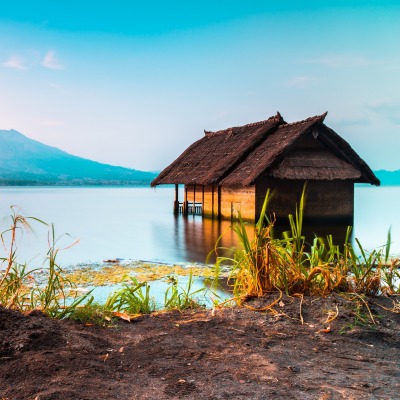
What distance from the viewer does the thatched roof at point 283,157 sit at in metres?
19.2

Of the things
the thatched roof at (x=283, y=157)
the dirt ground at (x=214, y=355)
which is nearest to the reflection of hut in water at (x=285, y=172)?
the thatched roof at (x=283, y=157)

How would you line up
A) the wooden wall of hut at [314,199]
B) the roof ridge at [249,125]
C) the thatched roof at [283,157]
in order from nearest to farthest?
1. the thatched roof at [283,157]
2. the wooden wall of hut at [314,199]
3. the roof ridge at [249,125]

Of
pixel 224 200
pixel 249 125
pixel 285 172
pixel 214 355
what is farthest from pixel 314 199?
pixel 214 355

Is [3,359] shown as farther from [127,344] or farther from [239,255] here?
[239,255]

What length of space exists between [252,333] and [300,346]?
1.41ft

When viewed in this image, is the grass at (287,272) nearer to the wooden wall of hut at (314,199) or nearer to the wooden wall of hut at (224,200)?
the wooden wall of hut at (224,200)

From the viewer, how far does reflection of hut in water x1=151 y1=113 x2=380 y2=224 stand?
19.3 meters

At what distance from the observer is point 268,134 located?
22.5m

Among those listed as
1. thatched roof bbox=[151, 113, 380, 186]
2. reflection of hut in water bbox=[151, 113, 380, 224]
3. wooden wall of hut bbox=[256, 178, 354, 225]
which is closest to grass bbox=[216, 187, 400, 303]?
thatched roof bbox=[151, 113, 380, 186]

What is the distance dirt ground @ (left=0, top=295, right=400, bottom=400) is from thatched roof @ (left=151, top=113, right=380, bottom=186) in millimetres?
13600

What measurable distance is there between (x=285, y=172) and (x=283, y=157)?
813 mm

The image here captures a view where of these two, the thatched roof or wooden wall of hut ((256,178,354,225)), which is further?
wooden wall of hut ((256,178,354,225))

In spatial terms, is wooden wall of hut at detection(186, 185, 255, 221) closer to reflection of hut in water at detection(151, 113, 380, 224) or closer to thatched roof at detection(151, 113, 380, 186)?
reflection of hut in water at detection(151, 113, 380, 224)

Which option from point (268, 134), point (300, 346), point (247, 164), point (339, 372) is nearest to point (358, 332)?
point (300, 346)
